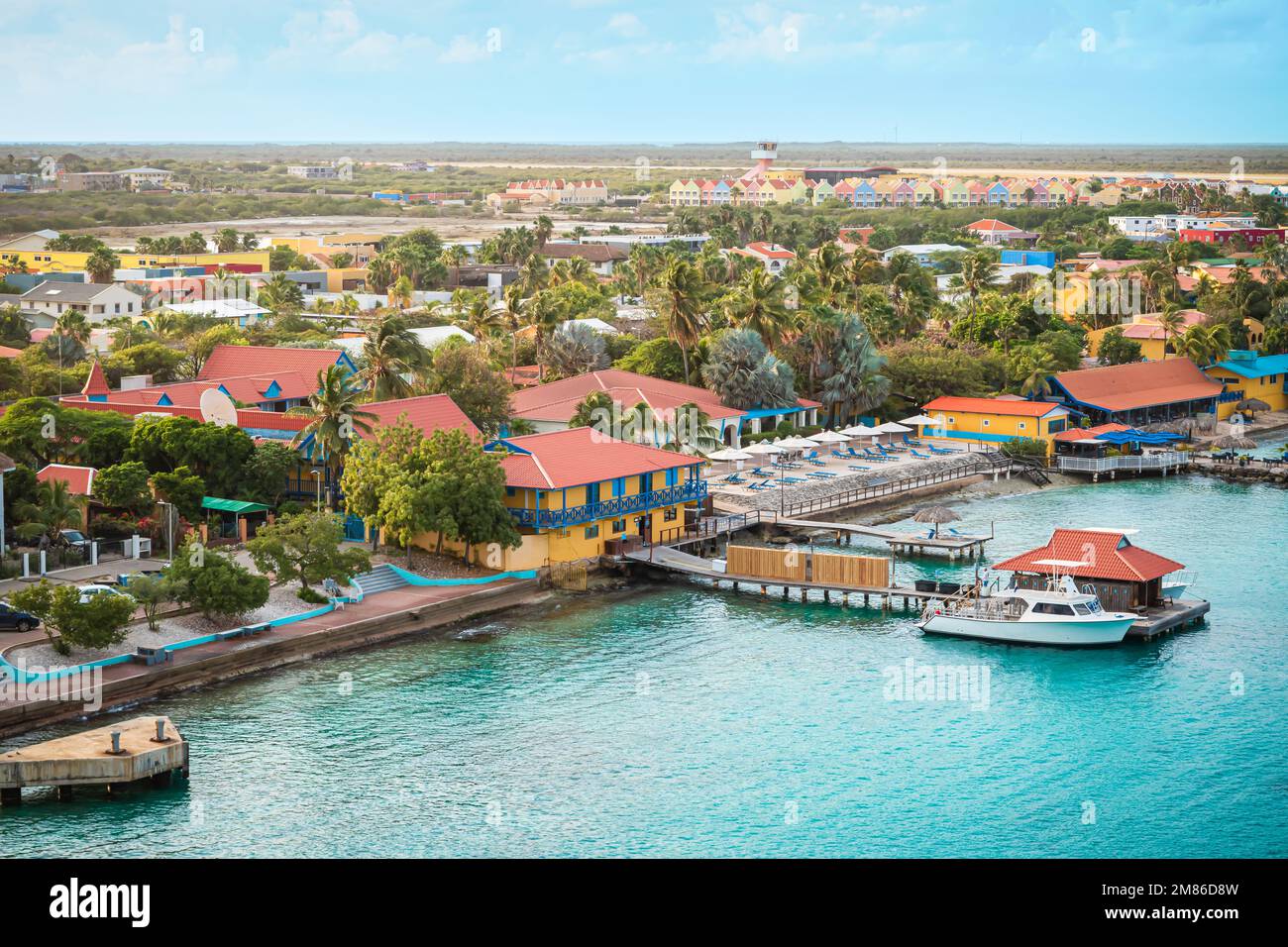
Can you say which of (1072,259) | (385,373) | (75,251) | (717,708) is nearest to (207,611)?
→ (717,708)

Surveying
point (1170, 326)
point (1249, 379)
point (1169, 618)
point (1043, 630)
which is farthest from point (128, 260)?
point (1169, 618)

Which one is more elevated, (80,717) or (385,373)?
(385,373)

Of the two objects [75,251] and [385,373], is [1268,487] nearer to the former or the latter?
[385,373]

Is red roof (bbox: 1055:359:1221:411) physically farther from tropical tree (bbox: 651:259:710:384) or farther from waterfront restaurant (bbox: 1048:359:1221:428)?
tropical tree (bbox: 651:259:710:384)

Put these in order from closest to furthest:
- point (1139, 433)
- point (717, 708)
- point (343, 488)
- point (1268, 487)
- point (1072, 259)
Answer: point (717, 708), point (343, 488), point (1268, 487), point (1139, 433), point (1072, 259)

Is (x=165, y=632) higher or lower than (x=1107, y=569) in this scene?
lower

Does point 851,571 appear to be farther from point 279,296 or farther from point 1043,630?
point 279,296
